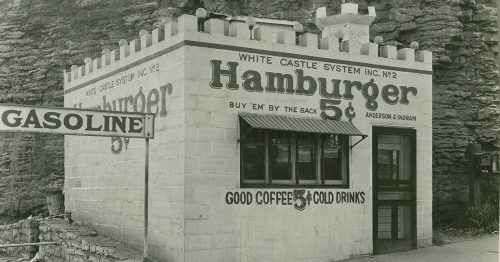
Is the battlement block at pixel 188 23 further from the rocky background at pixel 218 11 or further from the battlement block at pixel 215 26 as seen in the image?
the rocky background at pixel 218 11

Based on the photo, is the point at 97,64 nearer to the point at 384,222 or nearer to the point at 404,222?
the point at 384,222

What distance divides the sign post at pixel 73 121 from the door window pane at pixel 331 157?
13.5 feet

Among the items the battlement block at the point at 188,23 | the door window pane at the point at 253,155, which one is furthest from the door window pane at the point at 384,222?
the battlement block at the point at 188,23

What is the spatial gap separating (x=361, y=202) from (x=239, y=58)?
3863 millimetres

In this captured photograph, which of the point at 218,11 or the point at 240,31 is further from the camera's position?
the point at 218,11

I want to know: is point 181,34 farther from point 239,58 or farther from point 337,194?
point 337,194

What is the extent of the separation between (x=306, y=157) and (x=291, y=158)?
363mm

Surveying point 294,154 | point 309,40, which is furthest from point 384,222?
Result: point 309,40

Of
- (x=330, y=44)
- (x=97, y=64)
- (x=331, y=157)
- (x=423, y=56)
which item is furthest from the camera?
(x=97, y=64)

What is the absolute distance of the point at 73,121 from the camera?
9.08m

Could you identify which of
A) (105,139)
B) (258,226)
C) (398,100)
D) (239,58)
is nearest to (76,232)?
(105,139)

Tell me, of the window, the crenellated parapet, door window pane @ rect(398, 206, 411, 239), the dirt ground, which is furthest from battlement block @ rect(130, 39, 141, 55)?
the dirt ground

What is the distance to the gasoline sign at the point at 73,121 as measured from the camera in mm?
8672

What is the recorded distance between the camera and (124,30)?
24281 millimetres
